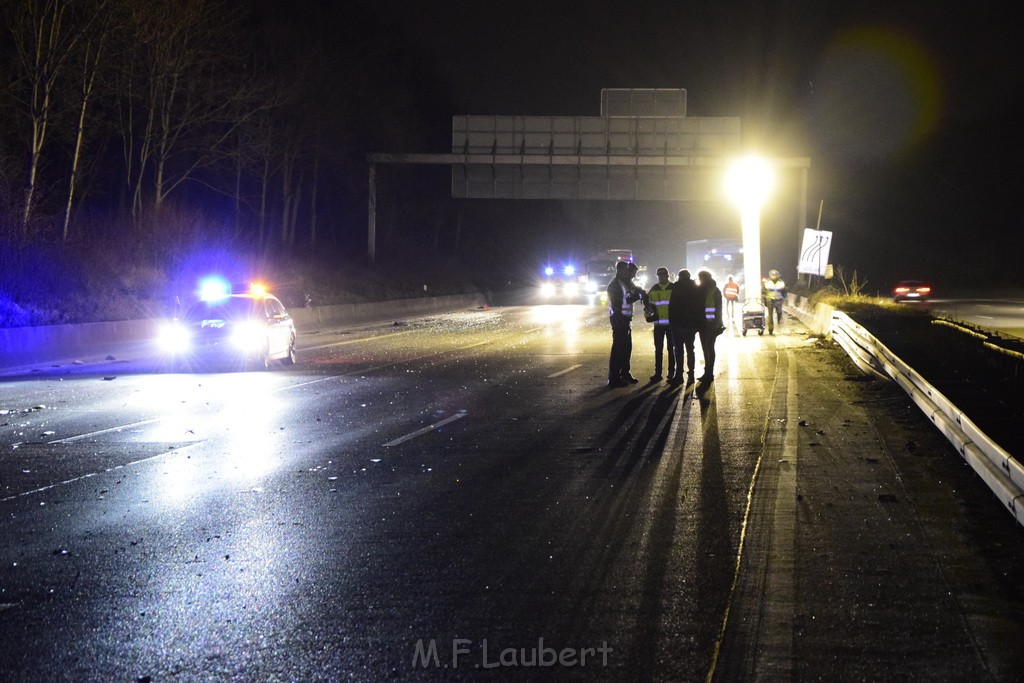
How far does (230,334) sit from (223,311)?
2.99 feet

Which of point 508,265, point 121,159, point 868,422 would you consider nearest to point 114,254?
point 121,159

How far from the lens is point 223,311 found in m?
22.2

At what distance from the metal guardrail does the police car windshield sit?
1124 cm

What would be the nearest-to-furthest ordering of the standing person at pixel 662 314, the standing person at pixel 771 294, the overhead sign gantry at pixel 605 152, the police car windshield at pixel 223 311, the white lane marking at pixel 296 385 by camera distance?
the white lane marking at pixel 296 385 < the standing person at pixel 662 314 < the police car windshield at pixel 223 311 < the standing person at pixel 771 294 < the overhead sign gantry at pixel 605 152

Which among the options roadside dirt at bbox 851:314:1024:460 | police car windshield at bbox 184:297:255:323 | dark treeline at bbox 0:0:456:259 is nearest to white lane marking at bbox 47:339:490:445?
police car windshield at bbox 184:297:255:323

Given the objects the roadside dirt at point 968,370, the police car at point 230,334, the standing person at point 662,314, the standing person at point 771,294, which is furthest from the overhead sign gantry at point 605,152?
the standing person at point 662,314

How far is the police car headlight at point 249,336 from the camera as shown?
70.3 ft

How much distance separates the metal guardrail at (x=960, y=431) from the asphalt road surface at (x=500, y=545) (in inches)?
8.6

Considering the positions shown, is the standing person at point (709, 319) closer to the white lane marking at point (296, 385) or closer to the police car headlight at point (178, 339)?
the white lane marking at point (296, 385)

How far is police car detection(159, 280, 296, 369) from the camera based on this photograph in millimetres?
21469

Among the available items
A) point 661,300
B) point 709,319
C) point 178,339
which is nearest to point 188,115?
point 178,339

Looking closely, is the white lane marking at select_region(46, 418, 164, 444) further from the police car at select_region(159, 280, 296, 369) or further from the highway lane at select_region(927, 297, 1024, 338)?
the highway lane at select_region(927, 297, 1024, 338)

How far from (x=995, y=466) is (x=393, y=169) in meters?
63.7

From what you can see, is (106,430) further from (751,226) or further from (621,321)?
(751,226)
